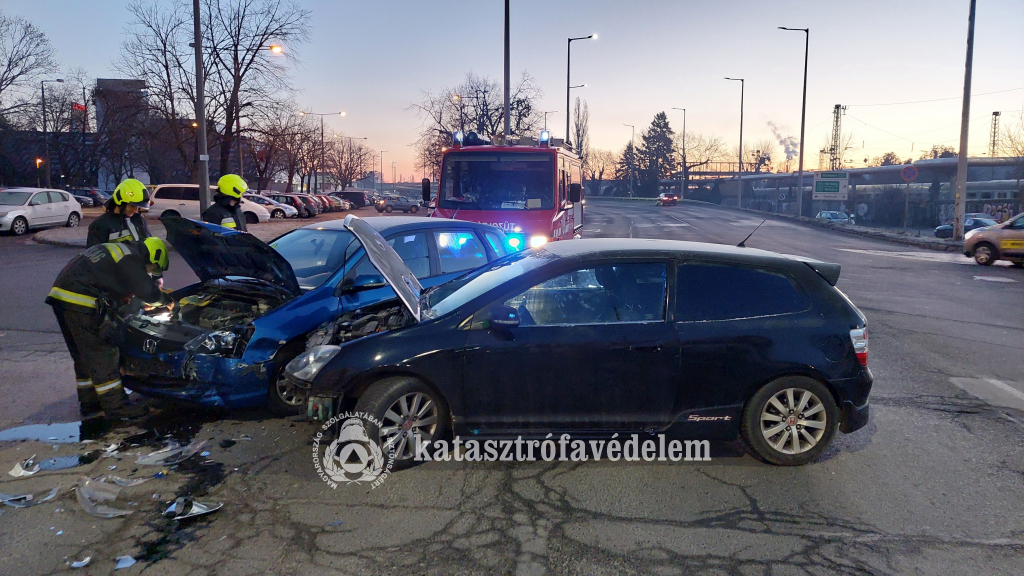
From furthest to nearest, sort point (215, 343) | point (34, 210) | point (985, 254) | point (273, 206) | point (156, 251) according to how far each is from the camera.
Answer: point (273, 206), point (34, 210), point (985, 254), point (156, 251), point (215, 343)

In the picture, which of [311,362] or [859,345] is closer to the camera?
[311,362]

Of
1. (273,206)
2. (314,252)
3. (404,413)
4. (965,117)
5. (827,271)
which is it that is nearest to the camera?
(404,413)

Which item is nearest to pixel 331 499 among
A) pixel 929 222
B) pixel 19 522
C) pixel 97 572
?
pixel 97 572

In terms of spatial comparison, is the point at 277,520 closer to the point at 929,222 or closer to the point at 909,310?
the point at 909,310

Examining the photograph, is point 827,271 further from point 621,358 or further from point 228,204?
point 228,204

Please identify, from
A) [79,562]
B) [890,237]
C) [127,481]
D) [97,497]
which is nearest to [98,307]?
[127,481]

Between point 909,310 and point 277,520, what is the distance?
10.2 metres

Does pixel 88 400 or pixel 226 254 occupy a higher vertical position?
pixel 226 254

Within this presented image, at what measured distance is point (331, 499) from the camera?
3930 millimetres

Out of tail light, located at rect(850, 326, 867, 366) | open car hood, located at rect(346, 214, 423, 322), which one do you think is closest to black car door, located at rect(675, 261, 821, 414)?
tail light, located at rect(850, 326, 867, 366)

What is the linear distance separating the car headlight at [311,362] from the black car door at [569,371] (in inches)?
35.0

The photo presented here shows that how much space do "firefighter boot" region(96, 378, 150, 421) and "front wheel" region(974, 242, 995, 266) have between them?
63.1ft

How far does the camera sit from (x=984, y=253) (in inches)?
691

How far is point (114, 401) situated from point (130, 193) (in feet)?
6.08
